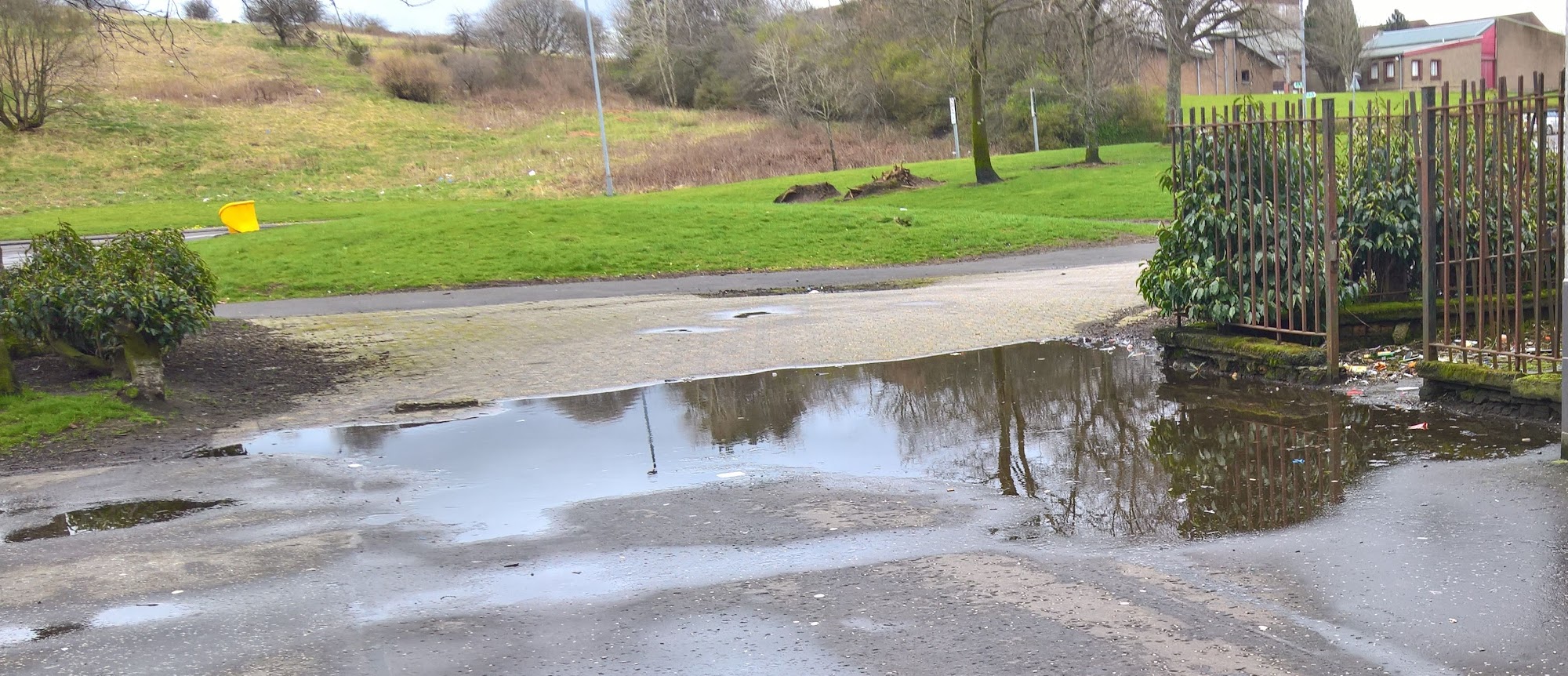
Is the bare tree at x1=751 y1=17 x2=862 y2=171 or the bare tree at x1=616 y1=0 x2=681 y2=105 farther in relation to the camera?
the bare tree at x1=616 y1=0 x2=681 y2=105

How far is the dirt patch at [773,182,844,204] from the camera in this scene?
34.1m

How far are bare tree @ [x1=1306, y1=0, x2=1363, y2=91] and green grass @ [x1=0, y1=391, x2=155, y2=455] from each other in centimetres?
6601

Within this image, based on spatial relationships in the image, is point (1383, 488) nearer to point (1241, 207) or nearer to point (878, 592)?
point (878, 592)

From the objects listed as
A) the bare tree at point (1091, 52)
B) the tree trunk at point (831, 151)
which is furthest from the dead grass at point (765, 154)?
the bare tree at point (1091, 52)

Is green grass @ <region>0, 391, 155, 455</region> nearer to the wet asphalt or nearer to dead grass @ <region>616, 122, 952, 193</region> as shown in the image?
the wet asphalt

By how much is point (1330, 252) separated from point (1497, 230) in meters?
1.22

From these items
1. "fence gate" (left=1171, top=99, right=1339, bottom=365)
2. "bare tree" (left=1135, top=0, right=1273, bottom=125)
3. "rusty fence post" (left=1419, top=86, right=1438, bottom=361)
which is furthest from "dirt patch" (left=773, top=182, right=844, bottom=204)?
"rusty fence post" (left=1419, top=86, right=1438, bottom=361)

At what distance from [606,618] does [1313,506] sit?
3.50 metres

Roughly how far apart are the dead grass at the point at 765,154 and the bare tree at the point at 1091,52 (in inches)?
250

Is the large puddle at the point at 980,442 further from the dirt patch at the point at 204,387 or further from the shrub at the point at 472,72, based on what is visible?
the shrub at the point at 472,72

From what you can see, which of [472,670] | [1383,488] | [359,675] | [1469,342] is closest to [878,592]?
[472,670]

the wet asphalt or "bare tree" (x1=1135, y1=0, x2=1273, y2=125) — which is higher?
"bare tree" (x1=1135, y1=0, x2=1273, y2=125)

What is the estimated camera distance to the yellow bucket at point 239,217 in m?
30.4

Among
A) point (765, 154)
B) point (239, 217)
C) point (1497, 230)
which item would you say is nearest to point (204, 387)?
point (1497, 230)
